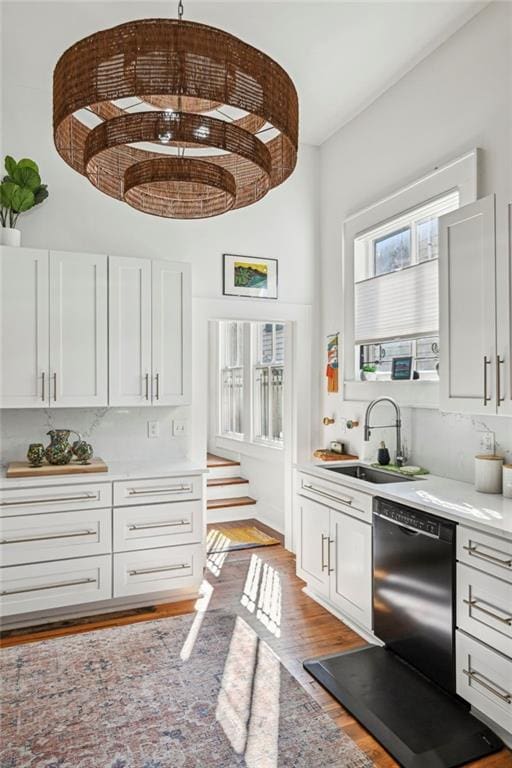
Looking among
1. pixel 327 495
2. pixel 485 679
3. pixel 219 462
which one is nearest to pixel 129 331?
pixel 327 495

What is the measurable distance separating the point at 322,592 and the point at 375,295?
80.7 inches

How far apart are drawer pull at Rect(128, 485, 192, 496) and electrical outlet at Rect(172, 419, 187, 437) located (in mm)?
648

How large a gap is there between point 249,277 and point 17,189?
5.75 feet

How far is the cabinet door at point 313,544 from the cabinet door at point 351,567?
8 cm

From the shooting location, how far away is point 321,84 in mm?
3621

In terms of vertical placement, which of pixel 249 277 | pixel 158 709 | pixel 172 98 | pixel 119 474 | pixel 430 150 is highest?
pixel 430 150

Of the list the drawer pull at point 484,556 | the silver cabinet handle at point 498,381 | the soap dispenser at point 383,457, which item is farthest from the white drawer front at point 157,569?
the silver cabinet handle at point 498,381

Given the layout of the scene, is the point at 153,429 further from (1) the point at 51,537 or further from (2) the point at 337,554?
(2) the point at 337,554

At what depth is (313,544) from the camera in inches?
136

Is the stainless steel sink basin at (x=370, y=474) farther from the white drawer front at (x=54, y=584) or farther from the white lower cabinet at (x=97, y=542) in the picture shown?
the white drawer front at (x=54, y=584)

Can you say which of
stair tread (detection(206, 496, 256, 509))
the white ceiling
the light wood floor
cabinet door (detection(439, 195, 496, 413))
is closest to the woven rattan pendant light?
cabinet door (detection(439, 195, 496, 413))

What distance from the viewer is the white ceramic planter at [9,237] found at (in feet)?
10.9

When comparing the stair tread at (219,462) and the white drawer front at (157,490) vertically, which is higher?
the white drawer front at (157,490)

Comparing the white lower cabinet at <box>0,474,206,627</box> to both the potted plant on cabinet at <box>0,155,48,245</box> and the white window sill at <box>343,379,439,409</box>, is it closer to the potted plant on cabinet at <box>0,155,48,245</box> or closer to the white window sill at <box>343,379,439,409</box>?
the white window sill at <box>343,379,439,409</box>
